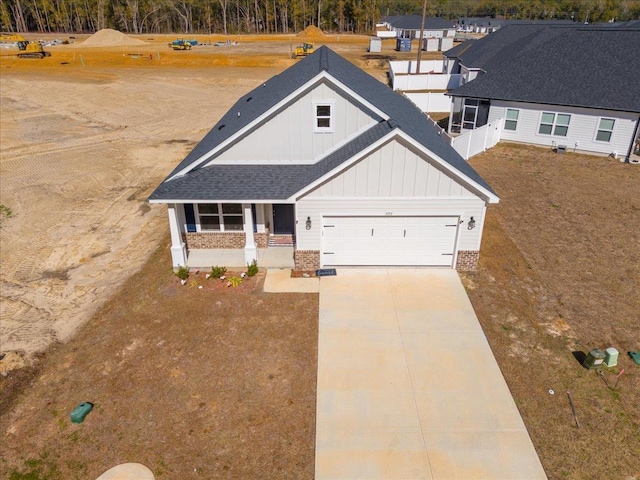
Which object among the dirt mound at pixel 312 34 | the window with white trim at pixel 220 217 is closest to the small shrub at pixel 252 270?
the window with white trim at pixel 220 217

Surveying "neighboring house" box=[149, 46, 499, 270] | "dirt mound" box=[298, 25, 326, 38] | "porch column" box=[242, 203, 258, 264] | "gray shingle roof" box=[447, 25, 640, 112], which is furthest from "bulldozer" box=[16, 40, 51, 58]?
"porch column" box=[242, 203, 258, 264]

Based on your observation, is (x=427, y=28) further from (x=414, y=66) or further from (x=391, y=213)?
(x=391, y=213)

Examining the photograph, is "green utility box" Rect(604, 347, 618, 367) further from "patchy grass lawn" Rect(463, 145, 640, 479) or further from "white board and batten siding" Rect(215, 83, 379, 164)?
"white board and batten siding" Rect(215, 83, 379, 164)

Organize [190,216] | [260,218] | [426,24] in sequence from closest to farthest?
[190,216]
[260,218]
[426,24]

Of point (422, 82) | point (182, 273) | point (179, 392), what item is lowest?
point (179, 392)

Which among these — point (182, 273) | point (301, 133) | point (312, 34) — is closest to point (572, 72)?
point (301, 133)

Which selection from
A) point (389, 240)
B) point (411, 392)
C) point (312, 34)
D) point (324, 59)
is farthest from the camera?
point (312, 34)

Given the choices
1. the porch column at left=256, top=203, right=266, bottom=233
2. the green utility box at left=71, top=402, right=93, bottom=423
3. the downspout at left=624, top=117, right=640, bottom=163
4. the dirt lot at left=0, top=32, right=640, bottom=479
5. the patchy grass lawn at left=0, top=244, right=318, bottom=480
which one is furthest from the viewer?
the downspout at left=624, top=117, right=640, bottom=163
